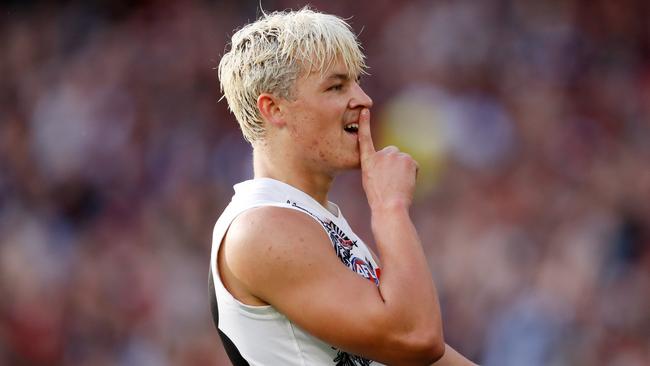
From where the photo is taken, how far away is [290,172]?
2.85 meters

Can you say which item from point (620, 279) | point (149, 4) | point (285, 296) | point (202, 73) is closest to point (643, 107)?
point (620, 279)

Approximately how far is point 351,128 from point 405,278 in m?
0.56

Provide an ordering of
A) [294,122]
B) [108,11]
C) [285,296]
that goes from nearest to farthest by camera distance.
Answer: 1. [285,296]
2. [294,122]
3. [108,11]

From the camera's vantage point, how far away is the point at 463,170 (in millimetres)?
6980

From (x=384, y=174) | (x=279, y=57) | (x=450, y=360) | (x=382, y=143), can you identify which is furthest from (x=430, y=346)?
(x=382, y=143)

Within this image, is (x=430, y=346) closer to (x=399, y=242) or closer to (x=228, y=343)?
(x=399, y=242)

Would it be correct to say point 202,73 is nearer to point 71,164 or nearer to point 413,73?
point 71,164

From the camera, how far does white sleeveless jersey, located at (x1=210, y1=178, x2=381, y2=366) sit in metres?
2.59

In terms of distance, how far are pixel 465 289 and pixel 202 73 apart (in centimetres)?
290

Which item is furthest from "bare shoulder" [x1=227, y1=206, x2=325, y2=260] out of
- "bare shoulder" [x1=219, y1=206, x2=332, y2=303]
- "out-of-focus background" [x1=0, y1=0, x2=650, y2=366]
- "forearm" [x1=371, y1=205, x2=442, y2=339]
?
"out-of-focus background" [x1=0, y1=0, x2=650, y2=366]

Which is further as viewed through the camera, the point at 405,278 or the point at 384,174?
the point at 384,174

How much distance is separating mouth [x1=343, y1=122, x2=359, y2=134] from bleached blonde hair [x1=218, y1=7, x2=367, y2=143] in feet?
0.43

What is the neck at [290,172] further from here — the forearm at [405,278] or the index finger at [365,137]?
the forearm at [405,278]

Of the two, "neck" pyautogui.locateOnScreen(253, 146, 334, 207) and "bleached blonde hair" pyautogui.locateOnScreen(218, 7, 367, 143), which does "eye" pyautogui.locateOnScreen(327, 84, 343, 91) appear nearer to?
"bleached blonde hair" pyautogui.locateOnScreen(218, 7, 367, 143)
